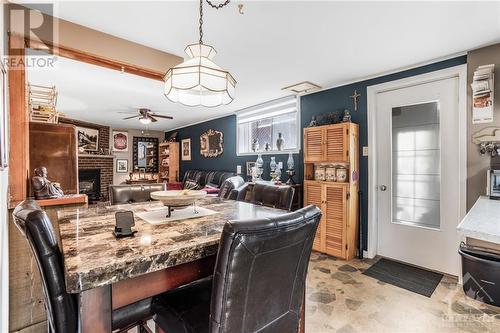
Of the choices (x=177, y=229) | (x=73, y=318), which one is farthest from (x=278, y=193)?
(x=73, y=318)

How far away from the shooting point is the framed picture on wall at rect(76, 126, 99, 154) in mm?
6703

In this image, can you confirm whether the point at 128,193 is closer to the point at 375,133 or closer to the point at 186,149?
the point at 375,133

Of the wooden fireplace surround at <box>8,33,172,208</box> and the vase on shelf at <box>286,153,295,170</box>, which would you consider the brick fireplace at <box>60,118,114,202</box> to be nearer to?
the wooden fireplace surround at <box>8,33,172,208</box>

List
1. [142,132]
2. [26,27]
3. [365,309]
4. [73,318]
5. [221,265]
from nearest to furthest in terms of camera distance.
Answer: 1. [221,265]
2. [73,318]
3. [26,27]
4. [365,309]
5. [142,132]

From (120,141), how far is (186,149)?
2172 mm

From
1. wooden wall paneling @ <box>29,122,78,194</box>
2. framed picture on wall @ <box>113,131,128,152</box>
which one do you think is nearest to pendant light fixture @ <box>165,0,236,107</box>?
wooden wall paneling @ <box>29,122,78,194</box>

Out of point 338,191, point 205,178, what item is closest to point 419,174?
point 338,191

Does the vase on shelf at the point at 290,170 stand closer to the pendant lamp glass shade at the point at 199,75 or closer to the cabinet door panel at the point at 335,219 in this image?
the cabinet door panel at the point at 335,219

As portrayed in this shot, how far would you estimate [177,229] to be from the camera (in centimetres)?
110

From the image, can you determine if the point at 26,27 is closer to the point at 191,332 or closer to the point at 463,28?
the point at 191,332

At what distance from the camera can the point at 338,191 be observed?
308 centimetres

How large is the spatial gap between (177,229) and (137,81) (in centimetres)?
299

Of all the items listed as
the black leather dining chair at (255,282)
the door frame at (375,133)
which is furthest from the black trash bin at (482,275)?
the black leather dining chair at (255,282)

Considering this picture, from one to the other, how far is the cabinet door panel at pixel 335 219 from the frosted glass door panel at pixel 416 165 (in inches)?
25.3
